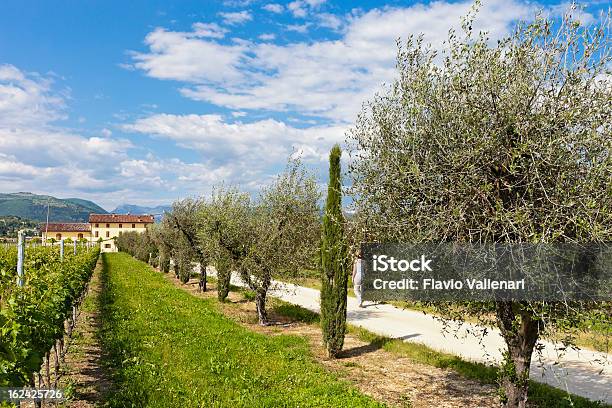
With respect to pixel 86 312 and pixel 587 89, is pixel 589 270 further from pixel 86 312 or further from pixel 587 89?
pixel 86 312

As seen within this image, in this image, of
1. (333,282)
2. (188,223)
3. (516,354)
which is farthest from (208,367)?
(188,223)

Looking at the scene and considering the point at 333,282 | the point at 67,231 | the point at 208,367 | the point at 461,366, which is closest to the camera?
the point at 208,367

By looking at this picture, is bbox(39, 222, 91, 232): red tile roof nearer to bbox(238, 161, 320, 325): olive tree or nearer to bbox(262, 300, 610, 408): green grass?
bbox(238, 161, 320, 325): olive tree

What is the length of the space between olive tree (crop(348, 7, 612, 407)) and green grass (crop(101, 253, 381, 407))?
173 inches

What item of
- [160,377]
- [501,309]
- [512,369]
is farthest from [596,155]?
[160,377]

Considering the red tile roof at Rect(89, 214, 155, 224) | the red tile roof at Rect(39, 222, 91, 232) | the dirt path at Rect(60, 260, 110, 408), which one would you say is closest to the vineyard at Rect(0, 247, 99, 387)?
the dirt path at Rect(60, 260, 110, 408)

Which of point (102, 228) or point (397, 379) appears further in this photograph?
point (102, 228)

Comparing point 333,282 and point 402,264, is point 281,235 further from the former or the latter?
point 402,264

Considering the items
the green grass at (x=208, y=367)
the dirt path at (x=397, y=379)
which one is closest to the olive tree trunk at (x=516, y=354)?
the dirt path at (x=397, y=379)

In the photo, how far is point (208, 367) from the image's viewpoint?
10773mm

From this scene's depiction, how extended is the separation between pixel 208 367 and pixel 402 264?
20.3ft

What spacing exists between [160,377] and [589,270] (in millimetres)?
8403
